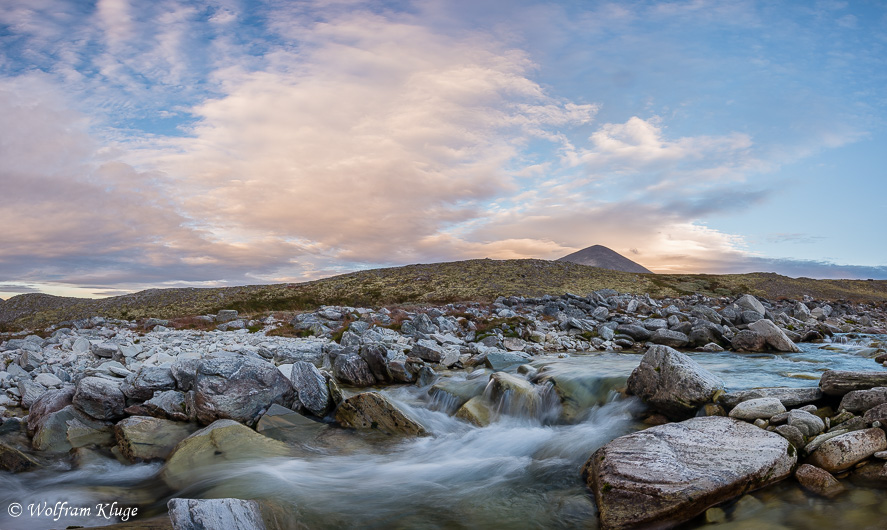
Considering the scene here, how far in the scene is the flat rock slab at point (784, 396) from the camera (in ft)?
24.4

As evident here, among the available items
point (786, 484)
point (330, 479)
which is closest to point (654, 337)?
point (786, 484)

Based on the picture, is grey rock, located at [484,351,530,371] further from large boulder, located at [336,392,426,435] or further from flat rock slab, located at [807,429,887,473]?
flat rock slab, located at [807,429,887,473]

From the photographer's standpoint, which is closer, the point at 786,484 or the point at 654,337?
the point at 786,484

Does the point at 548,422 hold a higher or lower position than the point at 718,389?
lower

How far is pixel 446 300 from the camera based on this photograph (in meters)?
37.7

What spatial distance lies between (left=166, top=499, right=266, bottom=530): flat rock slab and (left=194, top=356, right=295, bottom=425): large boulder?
15.2 ft

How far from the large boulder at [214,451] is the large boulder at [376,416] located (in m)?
1.51

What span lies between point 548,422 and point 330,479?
15.6ft

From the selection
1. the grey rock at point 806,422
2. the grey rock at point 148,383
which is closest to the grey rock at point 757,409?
the grey rock at point 806,422

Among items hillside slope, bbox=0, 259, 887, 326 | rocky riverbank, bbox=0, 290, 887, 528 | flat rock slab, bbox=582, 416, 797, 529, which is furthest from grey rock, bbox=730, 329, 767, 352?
hillside slope, bbox=0, 259, 887, 326

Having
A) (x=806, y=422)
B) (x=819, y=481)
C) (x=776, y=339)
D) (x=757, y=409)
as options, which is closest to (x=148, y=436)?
(x=757, y=409)

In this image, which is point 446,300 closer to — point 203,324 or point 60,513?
point 203,324

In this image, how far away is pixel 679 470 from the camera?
5586 millimetres

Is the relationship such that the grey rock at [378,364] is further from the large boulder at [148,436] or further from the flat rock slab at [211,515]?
the flat rock slab at [211,515]
